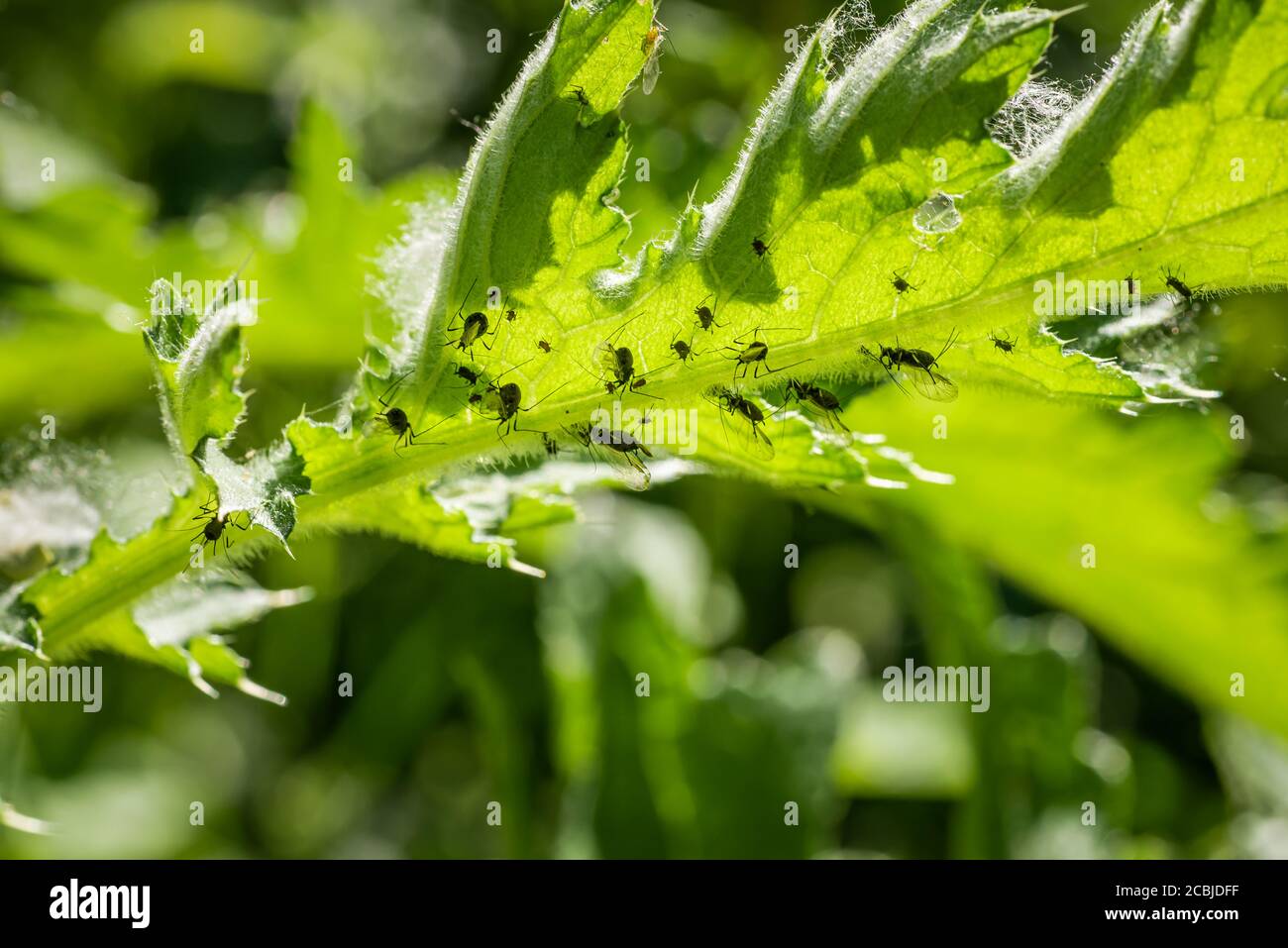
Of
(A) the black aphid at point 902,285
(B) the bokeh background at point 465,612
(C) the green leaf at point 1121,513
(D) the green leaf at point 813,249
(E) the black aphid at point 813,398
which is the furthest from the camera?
(B) the bokeh background at point 465,612

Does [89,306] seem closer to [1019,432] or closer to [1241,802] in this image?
[1019,432]

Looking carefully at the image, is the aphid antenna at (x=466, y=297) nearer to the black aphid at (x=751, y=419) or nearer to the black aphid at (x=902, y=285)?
the black aphid at (x=751, y=419)

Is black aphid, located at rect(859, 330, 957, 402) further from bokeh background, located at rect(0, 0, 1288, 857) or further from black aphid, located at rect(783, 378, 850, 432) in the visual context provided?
bokeh background, located at rect(0, 0, 1288, 857)

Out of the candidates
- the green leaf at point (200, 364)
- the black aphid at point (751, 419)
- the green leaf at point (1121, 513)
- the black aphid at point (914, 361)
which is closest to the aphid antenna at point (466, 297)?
the green leaf at point (200, 364)

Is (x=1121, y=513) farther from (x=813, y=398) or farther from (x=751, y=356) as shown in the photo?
(x=751, y=356)

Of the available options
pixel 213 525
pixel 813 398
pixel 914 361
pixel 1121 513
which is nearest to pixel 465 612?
pixel 1121 513

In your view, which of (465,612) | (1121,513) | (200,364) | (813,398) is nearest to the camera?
(200,364)

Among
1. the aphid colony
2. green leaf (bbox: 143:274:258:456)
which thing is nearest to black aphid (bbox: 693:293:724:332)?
A: the aphid colony

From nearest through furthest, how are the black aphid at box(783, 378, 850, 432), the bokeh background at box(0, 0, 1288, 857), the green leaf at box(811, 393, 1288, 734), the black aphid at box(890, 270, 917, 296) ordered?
the black aphid at box(890, 270, 917, 296) < the black aphid at box(783, 378, 850, 432) < the green leaf at box(811, 393, 1288, 734) < the bokeh background at box(0, 0, 1288, 857)
